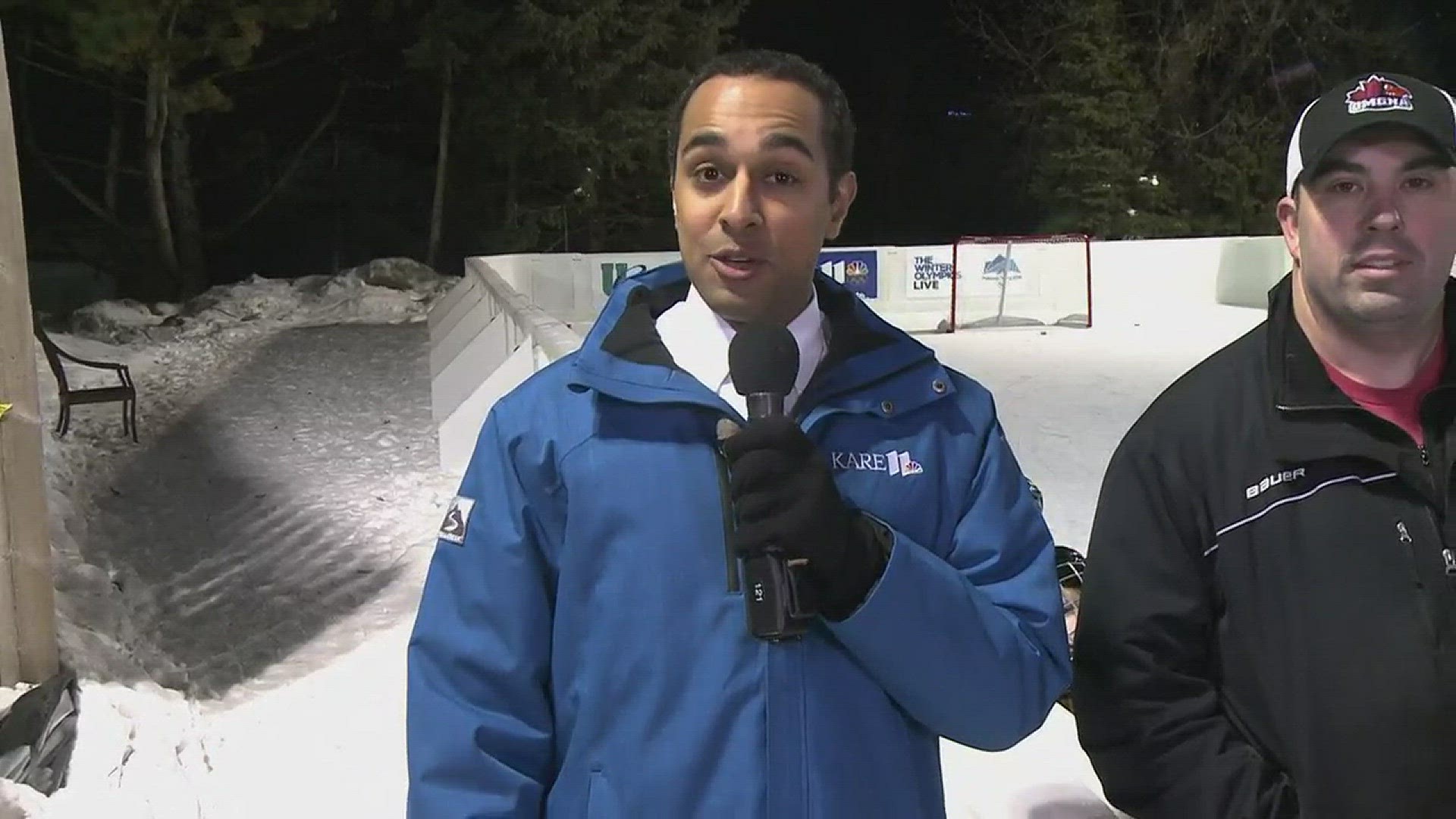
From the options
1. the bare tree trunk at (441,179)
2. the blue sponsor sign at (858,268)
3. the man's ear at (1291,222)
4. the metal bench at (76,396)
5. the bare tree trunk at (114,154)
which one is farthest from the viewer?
the bare tree trunk at (441,179)

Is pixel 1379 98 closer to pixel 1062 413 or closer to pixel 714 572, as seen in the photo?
pixel 714 572

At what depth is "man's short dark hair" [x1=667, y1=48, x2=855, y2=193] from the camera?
1.43 meters

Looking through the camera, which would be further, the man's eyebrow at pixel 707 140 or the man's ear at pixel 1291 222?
the man's ear at pixel 1291 222

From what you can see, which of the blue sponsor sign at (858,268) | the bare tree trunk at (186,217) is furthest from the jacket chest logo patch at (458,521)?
the bare tree trunk at (186,217)

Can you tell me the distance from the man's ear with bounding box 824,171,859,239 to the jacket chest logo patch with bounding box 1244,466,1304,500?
578 millimetres

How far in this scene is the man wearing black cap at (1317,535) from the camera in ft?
4.91

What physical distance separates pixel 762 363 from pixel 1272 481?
0.67 m

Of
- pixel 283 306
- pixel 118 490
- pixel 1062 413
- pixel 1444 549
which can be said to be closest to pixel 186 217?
pixel 283 306

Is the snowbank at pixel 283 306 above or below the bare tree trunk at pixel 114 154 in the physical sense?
below

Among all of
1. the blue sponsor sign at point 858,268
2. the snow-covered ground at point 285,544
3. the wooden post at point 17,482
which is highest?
the wooden post at point 17,482

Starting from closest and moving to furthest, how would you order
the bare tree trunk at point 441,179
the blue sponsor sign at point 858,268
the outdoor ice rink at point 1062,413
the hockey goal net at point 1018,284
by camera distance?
the outdoor ice rink at point 1062,413
the blue sponsor sign at point 858,268
the hockey goal net at point 1018,284
the bare tree trunk at point 441,179

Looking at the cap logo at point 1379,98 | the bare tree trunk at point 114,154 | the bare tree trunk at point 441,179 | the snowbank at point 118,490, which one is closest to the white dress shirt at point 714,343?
the cap logo at point 1379,98

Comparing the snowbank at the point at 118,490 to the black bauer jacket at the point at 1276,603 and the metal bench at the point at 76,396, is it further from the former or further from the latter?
the black bauer jacket at the point at 1276,603

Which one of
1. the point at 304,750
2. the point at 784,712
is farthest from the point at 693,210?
the point at 304,750
